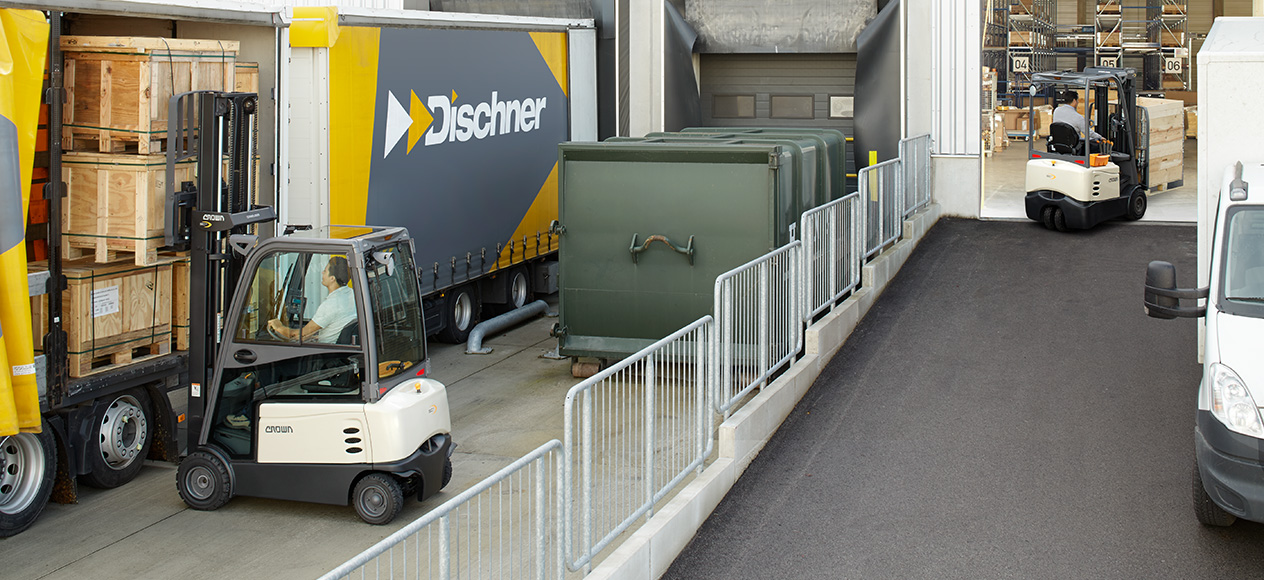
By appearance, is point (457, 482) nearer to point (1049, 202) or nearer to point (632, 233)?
point (632, 233)

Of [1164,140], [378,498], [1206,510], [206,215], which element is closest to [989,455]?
[1206,510]

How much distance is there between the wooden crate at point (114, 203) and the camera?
819 centimetres

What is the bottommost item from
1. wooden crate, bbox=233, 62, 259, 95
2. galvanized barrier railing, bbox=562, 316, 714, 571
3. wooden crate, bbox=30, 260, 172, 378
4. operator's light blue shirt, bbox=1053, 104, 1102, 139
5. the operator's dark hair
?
galvanized barrier railing, bbox=562, 316, 714, 571

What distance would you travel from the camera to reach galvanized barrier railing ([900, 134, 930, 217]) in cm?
1516

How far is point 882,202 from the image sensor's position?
13469 mm

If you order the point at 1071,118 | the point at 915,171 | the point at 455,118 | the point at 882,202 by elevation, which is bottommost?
the point at 882,202

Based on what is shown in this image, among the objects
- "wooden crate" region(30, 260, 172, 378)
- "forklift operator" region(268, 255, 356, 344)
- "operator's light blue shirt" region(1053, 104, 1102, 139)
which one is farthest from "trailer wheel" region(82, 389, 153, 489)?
"operator's light blue shirt" region(1053, 104, 1102, 139)

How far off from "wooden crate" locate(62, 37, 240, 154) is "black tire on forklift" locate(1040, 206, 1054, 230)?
37.1ft

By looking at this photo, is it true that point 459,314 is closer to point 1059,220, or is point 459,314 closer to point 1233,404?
point 1059,220

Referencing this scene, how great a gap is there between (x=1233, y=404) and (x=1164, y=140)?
44.4 feet

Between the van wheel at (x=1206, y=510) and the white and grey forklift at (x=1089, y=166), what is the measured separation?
9.24 m

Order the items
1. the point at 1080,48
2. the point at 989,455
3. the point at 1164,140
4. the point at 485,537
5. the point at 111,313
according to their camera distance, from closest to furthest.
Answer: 1. the point at 485,537
2. the point at 111,313
3. the point at 989,455
4. the point at 1164,140
5. the point at 1080,48

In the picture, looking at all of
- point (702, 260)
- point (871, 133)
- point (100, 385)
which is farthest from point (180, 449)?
point (871, 133)

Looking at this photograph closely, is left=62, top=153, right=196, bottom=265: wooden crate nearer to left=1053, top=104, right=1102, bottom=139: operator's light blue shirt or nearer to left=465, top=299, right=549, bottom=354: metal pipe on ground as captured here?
left=465, top=299, right=549, bottom=354: metal pipe on ground
